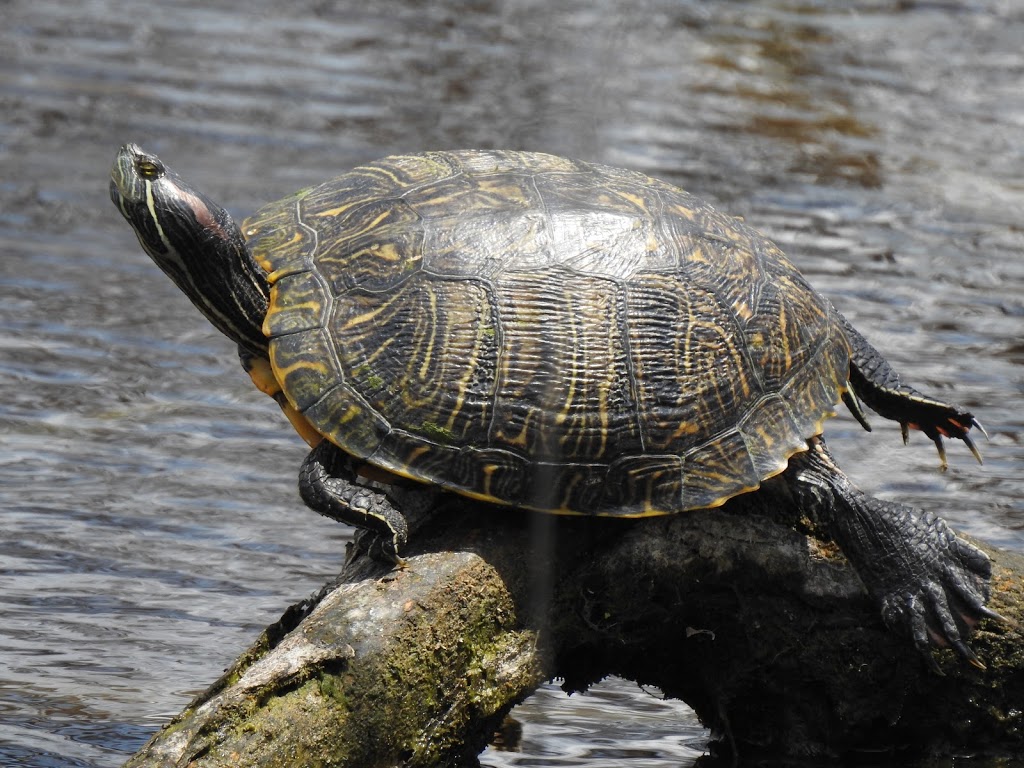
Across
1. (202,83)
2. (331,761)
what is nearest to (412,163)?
(331,761)

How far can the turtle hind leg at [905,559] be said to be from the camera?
506 centimetres

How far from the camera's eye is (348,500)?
4926 mm

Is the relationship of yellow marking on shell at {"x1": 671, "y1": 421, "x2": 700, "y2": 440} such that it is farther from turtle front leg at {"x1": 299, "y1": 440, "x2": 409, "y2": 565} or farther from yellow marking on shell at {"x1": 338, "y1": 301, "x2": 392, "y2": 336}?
yellow marking on shell at {"x1": 338, "y1": 301, "x2": 392, "y2": 336}

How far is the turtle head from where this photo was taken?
17.4ft

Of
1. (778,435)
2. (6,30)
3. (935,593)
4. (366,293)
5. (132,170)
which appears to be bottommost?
(935,593)

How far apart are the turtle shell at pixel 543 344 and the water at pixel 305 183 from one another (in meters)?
1.40

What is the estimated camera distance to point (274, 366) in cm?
515

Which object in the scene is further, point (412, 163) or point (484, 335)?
point (412, 163)

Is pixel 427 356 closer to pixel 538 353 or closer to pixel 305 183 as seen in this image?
pixel 538 353

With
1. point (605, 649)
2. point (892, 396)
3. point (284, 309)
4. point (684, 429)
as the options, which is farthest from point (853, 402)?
point (284, 309)

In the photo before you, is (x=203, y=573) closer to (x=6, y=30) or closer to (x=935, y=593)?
(x=935, y=593)

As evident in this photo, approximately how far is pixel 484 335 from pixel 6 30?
1119 centimetres

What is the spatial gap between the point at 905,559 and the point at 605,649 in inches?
44.3

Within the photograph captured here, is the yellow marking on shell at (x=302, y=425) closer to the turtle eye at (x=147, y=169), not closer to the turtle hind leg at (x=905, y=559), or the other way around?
the turtle eye at (x=147, y=169)
